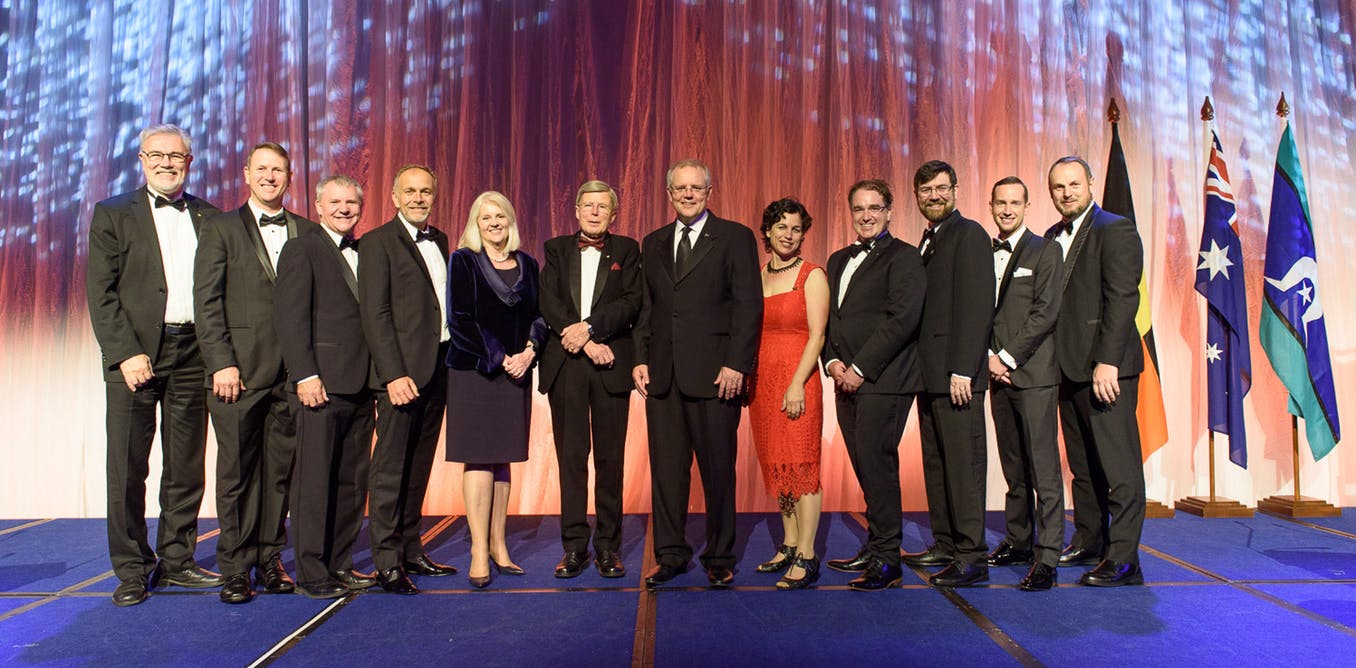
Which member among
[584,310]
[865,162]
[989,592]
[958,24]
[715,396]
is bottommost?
[989,592]

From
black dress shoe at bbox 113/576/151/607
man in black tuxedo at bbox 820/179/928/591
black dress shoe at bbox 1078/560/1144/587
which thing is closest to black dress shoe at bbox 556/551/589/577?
man in black tuxedo at bbox 820/179/928/591

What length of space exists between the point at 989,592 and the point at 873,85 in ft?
9.50

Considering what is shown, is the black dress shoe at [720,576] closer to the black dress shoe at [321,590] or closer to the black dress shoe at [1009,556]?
the black dress shoe at [1009,556]

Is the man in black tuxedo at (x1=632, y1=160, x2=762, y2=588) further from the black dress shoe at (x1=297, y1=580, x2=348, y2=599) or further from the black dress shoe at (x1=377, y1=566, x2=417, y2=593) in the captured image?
the black dress shoe at (x1=297, y1=580, x2=348, y2=599)

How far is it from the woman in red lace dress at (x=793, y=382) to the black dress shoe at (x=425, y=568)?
1253 mm

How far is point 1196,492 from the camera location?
482cm

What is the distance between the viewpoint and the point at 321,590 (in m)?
2.93

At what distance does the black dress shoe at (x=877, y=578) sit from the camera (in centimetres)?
298

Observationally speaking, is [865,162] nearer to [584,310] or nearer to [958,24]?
[958,24]

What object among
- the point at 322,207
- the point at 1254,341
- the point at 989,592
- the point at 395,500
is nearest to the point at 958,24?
the point at 1254,341

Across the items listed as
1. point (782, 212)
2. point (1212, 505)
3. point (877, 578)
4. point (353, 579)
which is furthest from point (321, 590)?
point (1212, 505)

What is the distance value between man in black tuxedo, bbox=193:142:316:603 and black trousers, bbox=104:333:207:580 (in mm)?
112

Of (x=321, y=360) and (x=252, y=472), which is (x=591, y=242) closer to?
(x=321, y=360)

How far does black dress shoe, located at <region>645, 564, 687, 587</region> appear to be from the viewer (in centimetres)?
305
